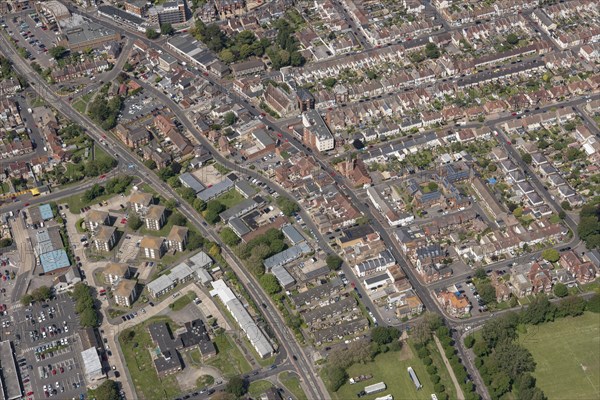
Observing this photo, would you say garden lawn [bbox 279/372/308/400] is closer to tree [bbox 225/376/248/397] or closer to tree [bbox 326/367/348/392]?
tree [bbox 326/367/348/392]

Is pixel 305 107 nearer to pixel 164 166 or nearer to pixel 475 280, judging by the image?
pixel 164 166

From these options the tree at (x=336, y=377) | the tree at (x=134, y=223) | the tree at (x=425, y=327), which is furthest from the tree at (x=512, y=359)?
the tree at (x=134, y=223)

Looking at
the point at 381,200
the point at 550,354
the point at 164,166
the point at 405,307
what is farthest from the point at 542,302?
the point at 164,166

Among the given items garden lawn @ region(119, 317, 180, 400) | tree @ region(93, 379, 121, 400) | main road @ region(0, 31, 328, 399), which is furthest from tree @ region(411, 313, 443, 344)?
tree @ region(93, 379, 121, 400)

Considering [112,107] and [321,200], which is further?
[112,107]

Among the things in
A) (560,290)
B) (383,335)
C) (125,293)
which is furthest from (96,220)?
(560,290)

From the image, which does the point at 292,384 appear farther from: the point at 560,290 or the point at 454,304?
the point at 560,290
